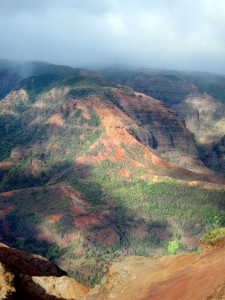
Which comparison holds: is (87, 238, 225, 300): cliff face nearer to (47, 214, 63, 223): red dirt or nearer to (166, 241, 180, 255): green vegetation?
(166, 241, 180, 255): green vegetation

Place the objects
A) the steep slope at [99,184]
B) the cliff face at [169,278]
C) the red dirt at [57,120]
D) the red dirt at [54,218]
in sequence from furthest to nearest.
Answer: the red dirt at [57,120]
the red dirt at [54,218]
the steep slope at [99,184]
the cliff face at [169,278]

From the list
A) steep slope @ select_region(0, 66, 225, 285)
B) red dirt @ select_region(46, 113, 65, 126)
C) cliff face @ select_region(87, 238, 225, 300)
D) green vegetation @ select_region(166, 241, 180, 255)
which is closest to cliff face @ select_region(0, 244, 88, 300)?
cliff face @ select_region(87, 238, 225, 300)

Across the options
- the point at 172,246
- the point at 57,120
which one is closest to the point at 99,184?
the point at 172,246

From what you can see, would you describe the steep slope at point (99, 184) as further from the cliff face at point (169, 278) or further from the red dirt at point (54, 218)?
the cliff face at point (169, 278)

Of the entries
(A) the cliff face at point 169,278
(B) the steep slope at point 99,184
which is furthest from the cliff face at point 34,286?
(B) the steep slope at point 99,184

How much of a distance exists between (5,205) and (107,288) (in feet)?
306

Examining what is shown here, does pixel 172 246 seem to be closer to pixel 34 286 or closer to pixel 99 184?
pixel 99 184

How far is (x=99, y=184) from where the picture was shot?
461 feet

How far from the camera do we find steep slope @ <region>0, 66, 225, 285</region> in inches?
4557

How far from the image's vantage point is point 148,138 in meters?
177

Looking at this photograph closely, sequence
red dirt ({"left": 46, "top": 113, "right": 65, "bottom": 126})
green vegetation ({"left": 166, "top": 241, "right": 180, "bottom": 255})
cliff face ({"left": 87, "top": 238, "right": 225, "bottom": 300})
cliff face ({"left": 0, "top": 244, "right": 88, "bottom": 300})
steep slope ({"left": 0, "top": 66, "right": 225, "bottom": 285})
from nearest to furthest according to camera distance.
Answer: cliff face ({"left": 87, "top": 238, "right": 225, "bottom": 300}), cliff face ({"left": 0, "top": 244, "right": 88, "bottom": 300}), green vegetation ({"left": 166, "top": 241, "right": 180, "bottom": 255}), steep slope ({"left": 0, "top": 66, "right": 225, "bottom": 285}), red dirt ({"left": 46, "top": 113, "right": 65, "bottom": 126})

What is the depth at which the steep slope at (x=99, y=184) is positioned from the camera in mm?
115750

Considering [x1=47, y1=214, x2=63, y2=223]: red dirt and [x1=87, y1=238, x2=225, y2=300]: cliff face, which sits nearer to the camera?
[x1=87, y1=238, x2=225, y2=300]: cliff face

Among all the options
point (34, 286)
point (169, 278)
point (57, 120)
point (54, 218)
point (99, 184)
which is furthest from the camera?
point (57, 120)
